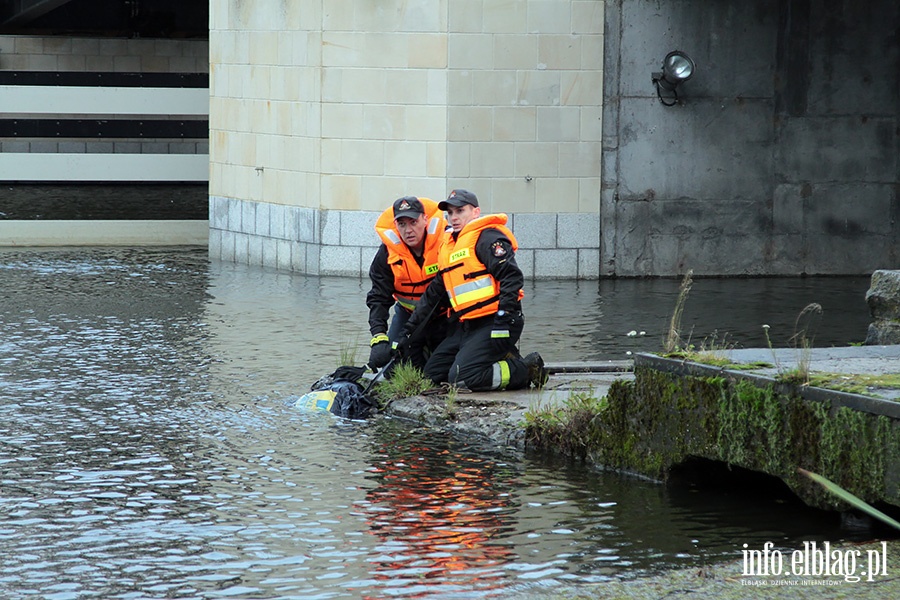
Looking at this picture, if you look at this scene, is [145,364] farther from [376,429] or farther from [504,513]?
[504,513]

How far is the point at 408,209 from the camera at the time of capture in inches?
362

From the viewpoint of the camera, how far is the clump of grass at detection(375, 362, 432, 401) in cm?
912

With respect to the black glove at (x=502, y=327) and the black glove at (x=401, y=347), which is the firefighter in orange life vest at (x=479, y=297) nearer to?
the black glove at (x=502, y=327)

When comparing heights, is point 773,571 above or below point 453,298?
below

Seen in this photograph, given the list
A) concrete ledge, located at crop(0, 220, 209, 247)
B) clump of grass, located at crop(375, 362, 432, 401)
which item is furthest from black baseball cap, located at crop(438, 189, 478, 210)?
concrete ledge, located at crop(0, 220, 209, 247)

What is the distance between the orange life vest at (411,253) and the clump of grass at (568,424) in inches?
61.9

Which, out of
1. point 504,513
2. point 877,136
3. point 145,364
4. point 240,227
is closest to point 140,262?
point 240,227

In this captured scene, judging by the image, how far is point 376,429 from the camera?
862 centimetres

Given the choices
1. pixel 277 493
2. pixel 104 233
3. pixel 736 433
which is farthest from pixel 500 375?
pixel 104 233

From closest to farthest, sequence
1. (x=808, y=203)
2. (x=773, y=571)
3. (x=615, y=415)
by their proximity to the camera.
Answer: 1. (x=773, y=571)
2. (x=615, y=415)
3. (x=808, y=203)

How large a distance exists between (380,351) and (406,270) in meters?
0.55

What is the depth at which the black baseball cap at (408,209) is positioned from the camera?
9.16m

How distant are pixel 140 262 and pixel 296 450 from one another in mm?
10119

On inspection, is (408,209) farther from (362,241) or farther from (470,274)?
(362,241)
